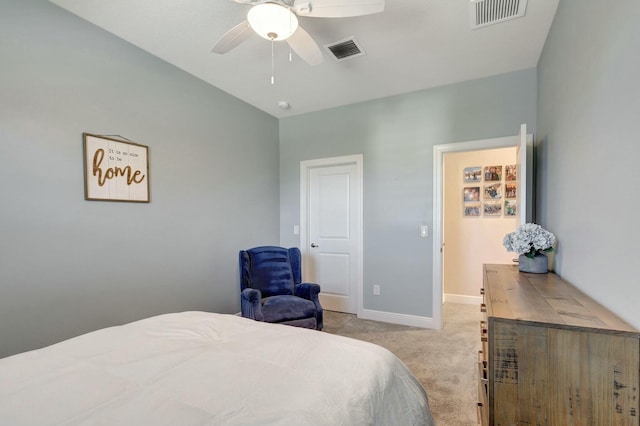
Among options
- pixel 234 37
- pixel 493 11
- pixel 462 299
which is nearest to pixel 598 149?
pixel 493 11

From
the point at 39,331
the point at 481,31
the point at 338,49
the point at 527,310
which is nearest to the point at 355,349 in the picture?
the point at 527,310

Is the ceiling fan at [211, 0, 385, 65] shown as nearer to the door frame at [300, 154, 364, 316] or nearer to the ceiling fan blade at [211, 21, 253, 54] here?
the ceiling fan blade at [211, 21, 253, 54]

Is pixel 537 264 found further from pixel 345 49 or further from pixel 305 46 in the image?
pixel 345 49

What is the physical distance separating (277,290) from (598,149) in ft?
8.84

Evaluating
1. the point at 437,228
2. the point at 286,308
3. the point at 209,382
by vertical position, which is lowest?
the point at 286,308

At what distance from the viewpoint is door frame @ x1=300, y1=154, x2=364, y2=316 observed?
3.58 meters

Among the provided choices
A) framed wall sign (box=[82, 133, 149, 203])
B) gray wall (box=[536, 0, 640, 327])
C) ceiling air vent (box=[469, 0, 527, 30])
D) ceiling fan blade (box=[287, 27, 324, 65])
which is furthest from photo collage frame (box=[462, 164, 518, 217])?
framed wall sign (box=[82, 133, 149, 203])

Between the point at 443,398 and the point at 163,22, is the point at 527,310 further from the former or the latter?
the point at 163,22

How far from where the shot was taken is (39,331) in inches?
71.3

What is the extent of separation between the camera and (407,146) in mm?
3307

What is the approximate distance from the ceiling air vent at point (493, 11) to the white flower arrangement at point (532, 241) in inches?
58.6

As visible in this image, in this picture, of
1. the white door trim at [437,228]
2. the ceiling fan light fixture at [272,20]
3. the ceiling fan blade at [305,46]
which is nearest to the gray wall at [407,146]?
the white door trim at [437,228]

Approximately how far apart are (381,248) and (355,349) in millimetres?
2411

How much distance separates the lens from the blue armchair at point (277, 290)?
254cm
